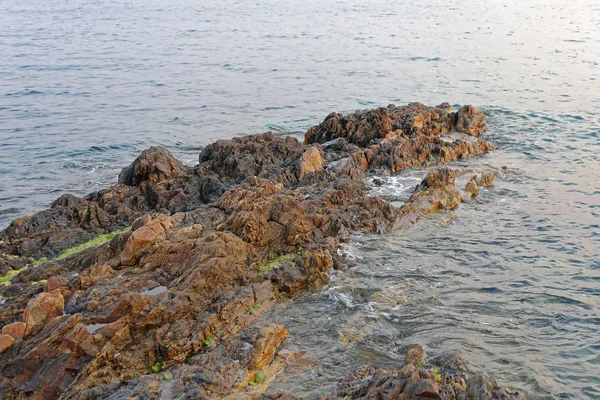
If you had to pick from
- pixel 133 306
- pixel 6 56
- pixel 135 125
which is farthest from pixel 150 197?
pixel 6 56

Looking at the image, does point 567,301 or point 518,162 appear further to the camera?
point 518,162

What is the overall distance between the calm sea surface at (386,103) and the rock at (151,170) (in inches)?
97.4

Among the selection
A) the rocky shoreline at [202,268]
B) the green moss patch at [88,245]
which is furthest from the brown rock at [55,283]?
the green moss patch at [88,245]

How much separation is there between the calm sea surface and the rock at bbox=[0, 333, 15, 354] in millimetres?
4282

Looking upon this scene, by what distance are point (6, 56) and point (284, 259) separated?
37398 millimetres

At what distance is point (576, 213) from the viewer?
15.4 metres

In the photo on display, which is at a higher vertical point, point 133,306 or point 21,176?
point 133,306

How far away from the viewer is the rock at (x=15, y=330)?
892cm

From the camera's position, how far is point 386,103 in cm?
2853

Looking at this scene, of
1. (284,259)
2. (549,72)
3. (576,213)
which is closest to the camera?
(284,259)

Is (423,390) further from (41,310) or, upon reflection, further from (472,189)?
(472,189)

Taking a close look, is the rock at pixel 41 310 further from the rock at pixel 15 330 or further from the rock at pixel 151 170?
the rock at pixel 151 170

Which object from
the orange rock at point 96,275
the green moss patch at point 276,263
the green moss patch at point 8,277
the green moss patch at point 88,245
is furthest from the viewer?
the green moss patch at point 88,245

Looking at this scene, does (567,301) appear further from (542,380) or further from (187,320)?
(187,320)
